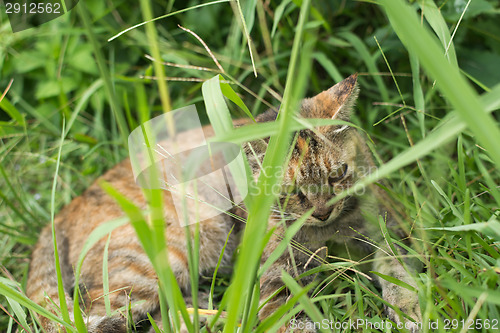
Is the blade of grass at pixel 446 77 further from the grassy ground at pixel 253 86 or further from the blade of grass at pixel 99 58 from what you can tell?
the grassy ground at pixel 253 86

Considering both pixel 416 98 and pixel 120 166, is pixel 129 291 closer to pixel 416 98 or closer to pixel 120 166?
pixel 120 166

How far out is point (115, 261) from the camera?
7.75 ft

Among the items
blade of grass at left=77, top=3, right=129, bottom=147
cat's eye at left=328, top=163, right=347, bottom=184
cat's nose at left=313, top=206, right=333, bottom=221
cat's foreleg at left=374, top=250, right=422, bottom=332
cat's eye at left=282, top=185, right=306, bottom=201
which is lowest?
cat's foreleg at left=374, top=250, right=422, bottom=332

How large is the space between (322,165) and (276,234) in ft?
1.45

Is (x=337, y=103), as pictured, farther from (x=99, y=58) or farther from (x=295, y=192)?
(x=99, y=58)

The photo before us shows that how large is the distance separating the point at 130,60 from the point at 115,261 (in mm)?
1956

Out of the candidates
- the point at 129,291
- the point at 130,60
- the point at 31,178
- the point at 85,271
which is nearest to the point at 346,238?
the point at 129,291

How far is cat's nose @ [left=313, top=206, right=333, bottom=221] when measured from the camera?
6.87 feet

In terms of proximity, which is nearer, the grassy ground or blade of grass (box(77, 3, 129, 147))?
blade of grass (box(77, 3, 129, 147))

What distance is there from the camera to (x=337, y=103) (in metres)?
2.16

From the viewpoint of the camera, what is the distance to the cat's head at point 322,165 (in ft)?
6.87

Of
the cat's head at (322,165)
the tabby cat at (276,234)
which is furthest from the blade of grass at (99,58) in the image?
the cat's head at (322,165)

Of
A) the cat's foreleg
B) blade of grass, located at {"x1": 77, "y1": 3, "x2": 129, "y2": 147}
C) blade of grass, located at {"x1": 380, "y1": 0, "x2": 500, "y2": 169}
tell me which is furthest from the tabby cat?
blade of grass, located at {"x1": 380, "y1": 0, "x2": 500, "y2": 169}

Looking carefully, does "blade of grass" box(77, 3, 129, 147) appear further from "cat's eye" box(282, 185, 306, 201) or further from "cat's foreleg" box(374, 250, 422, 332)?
"cat's foreleg" box(374, 250, 422, 332)
